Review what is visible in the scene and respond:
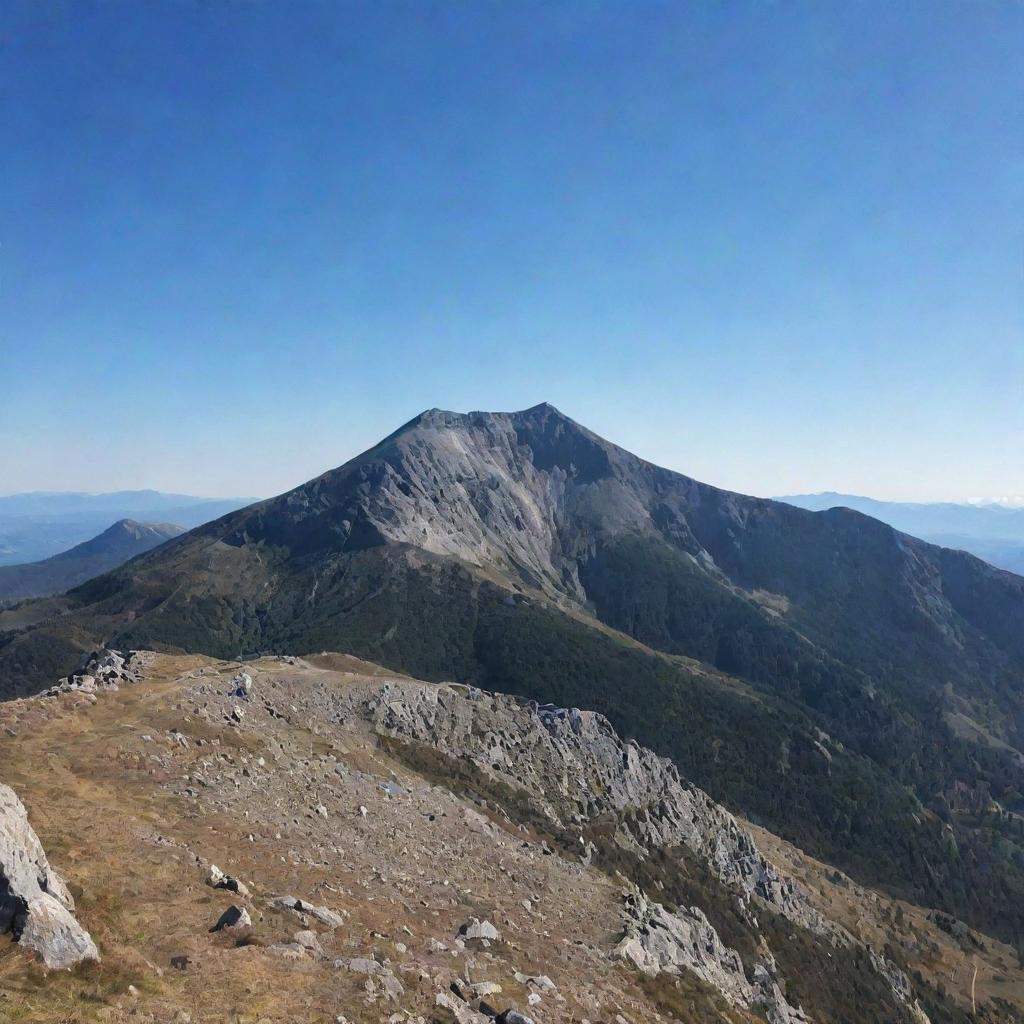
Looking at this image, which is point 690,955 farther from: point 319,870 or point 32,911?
point 32,911

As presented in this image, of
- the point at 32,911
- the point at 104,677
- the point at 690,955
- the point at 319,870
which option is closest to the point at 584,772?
the point at 690,955

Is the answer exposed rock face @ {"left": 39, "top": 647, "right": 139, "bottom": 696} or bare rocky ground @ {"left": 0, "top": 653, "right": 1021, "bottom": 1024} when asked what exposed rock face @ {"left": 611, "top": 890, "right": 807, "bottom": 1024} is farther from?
exposed rock face @ {"left": 39, "top": 647, "right": 139, "bottom": 696}

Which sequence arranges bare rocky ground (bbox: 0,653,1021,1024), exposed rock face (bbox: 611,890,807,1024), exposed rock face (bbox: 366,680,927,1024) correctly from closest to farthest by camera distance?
bare rocky ground (bbox: 0,653,1021,1024), exposed rock face (bbox: 611,890,807,1024), exposed rock face (bbox: 366,680,927,1024)

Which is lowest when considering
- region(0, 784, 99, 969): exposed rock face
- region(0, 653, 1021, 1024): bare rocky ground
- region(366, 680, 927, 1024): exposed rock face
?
region(366, 680, 927, 1024): exposed rock face

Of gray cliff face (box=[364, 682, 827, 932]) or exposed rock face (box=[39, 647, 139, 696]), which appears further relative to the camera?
gray cliff face (box=[364, 682, 827, 932])

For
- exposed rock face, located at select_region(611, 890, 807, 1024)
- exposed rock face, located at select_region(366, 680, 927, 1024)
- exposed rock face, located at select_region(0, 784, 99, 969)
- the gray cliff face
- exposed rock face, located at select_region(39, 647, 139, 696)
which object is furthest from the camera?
the gray cliff face

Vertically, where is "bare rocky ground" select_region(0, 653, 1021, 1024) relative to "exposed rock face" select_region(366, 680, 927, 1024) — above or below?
above

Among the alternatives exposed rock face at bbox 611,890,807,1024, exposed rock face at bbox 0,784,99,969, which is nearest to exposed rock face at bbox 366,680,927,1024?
exposed rock face at bbox 611,890,807,1024
